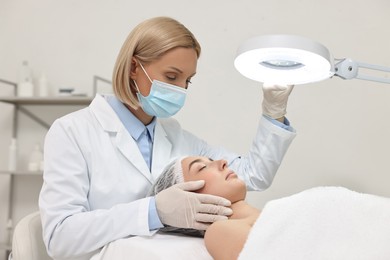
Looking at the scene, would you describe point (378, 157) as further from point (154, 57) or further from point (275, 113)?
point (154, 57)

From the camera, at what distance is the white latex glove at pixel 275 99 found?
4.86ft

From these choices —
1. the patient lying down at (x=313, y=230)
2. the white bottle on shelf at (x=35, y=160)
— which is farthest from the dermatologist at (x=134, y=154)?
the white bottle on shelf at (x=35, y=160)

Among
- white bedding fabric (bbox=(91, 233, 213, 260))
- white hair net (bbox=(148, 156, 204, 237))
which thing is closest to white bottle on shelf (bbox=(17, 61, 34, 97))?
white hair net (bbox=(148, 156, 204, 237))

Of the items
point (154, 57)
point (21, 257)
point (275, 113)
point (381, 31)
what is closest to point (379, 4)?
point (381, 31)

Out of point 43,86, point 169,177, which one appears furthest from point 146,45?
point 43,86

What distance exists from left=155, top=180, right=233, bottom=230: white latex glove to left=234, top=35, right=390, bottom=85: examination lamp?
0.38 meters

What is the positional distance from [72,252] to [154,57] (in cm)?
64

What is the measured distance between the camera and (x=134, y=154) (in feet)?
4.40

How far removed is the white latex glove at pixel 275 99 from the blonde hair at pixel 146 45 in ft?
1.04

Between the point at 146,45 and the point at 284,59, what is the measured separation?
49 cm

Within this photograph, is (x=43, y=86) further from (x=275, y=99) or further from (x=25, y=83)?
(x=275, y=99)

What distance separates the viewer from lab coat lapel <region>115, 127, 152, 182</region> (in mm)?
1326

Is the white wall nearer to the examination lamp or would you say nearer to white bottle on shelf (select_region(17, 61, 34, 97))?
white bottle on shelf (select_region(17, 61, 34, 97))

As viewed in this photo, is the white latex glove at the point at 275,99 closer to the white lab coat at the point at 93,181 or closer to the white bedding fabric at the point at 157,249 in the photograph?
the white lab coat at the point at 93,181
